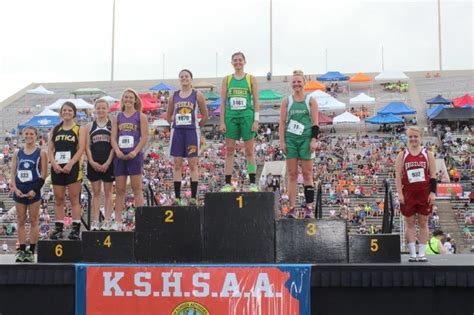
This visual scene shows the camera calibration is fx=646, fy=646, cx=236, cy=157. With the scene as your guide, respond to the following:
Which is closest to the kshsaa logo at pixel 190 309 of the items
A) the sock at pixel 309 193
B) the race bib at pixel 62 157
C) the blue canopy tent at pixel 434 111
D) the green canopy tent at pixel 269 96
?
the sock at pixel 309 193

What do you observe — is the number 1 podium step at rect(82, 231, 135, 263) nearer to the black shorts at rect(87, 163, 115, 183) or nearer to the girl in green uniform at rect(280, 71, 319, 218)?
the black shorts at rect(87, 163, 115, 183)

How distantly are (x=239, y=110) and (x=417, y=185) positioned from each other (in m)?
2.12

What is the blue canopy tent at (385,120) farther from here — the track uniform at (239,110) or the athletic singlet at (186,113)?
the athletic singlet at (186,113)

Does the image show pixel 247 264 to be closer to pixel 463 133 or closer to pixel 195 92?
pixel 195 92

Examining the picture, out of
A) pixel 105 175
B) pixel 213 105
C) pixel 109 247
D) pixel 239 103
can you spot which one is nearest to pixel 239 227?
pixel 109 247

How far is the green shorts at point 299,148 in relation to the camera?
7031mm

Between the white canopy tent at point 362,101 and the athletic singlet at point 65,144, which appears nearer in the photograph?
the athletic singlet at point 65,144

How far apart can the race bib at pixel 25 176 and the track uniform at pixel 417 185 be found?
13.1 ft

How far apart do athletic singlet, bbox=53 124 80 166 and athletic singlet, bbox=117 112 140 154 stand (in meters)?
0.48

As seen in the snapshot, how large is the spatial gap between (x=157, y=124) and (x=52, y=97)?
537 inches

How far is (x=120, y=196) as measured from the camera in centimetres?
708

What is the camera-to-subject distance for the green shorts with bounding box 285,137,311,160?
277 inches

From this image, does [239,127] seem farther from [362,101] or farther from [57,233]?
[362,101]

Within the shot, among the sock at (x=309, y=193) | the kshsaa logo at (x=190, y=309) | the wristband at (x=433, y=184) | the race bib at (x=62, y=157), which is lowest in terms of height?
the kshsaa logo at (x=190, y=309)
